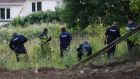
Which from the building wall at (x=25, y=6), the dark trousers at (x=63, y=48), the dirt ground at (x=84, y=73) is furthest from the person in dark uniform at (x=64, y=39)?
the building wall at (x=25, y=6)

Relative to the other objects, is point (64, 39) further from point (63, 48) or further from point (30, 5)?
point (30, 5)

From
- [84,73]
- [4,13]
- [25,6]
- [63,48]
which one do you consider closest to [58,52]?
[63,48]

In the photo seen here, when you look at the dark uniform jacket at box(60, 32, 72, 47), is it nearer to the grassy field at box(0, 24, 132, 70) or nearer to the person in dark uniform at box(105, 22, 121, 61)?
the grassy field at box(0, 24, 132, 70)

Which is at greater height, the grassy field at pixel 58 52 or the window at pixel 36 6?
the grassy field at pixel 58 52

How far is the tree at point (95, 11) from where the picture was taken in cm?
2450

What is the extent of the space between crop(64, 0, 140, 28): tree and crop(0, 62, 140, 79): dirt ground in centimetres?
701

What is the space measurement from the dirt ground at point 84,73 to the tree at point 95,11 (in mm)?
7015

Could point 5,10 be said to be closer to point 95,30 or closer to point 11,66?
point 95,30

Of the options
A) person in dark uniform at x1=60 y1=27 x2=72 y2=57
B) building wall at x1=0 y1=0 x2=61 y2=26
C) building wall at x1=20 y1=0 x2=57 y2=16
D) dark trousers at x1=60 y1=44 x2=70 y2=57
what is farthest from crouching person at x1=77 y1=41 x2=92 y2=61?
building wall at x1=20 y1=0 x2=57 y2=16

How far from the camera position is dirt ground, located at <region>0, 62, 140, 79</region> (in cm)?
1490

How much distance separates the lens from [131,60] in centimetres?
1773

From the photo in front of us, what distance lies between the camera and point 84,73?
1584 centimetres

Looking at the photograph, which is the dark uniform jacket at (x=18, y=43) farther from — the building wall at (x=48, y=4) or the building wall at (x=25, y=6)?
the building wall at (x=48, y=4)

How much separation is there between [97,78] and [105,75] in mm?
436
